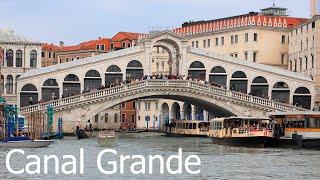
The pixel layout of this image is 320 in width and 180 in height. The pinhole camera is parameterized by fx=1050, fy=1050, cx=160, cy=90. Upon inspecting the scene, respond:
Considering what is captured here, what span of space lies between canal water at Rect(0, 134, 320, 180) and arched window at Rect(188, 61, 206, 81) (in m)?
14.4

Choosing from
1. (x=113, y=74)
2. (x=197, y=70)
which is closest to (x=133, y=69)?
(x=113, y=74)

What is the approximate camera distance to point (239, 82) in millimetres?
61625

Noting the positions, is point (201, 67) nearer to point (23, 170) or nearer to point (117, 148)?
point (117, 148)

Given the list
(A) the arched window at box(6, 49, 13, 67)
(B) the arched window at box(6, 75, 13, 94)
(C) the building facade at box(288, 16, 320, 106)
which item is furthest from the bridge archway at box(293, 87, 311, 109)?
(A) the arched window at box(6, 49, 13, 67)

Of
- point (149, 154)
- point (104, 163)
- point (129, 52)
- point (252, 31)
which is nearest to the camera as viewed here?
point (104, 163)

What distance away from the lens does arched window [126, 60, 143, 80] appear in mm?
60375

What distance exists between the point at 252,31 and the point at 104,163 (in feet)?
132

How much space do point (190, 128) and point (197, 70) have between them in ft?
16.0

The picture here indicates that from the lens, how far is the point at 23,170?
31312mm

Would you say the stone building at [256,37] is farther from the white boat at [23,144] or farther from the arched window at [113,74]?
the white boat at [23,144]

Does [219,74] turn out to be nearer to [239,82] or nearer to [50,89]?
[239,82]

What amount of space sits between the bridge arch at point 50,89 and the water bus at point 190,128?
9300mm

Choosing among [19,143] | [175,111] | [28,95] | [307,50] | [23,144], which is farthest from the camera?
[175,111]

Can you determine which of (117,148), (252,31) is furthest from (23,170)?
(252,31)
